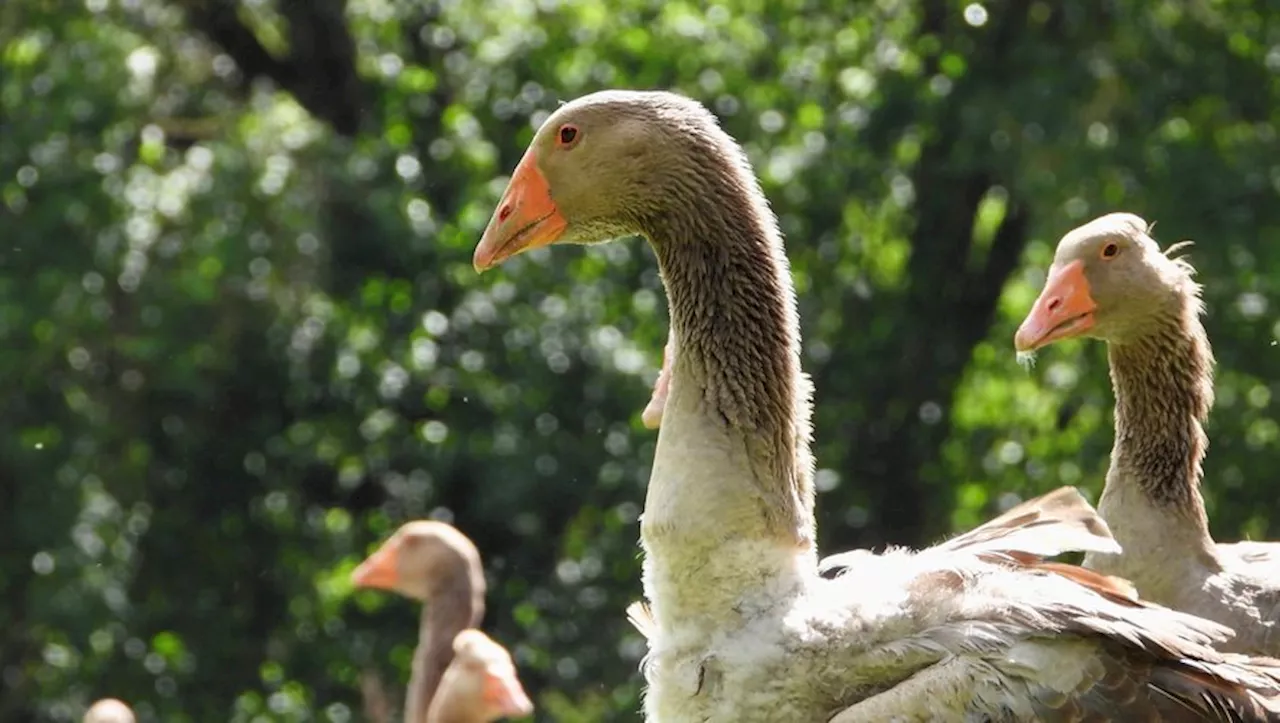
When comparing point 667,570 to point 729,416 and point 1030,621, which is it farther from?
point 1030,621

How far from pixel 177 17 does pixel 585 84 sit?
3805 mm

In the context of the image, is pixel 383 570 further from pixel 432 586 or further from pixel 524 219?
pixel 524 219

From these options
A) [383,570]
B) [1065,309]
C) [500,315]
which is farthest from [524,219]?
[500,315]

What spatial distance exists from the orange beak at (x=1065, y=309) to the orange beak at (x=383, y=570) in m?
6.28

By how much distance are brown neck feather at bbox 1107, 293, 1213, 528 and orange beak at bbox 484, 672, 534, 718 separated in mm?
3559

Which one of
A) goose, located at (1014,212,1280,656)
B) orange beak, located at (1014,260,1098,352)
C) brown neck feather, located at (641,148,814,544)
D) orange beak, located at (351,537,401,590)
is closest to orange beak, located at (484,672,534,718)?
orange beak, located at (351,537,401,590)

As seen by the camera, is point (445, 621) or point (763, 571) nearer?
point (763, 571)

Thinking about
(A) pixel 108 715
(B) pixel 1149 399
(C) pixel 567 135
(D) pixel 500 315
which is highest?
(C) pixel 567 135

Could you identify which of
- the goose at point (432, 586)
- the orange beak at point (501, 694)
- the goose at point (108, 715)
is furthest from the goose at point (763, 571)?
the goose at point (432, 586)

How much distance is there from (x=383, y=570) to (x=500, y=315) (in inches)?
127

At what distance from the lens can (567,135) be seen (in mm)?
5812

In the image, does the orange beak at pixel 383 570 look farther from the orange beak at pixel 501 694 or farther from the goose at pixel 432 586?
the orange beak at pixel 501 694

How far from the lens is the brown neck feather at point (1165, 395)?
298 inches

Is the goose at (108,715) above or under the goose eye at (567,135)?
under
